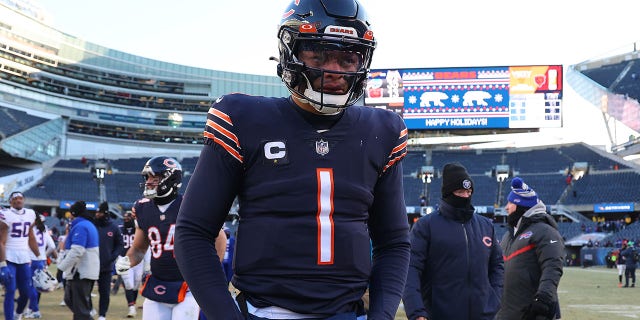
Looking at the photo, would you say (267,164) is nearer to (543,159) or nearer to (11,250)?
(11,250)

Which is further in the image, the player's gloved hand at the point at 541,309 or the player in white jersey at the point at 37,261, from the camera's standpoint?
the player in white jersey at the point at 37,261

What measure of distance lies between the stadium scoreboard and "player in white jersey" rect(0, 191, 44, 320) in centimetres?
3259

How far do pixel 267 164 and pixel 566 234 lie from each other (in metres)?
42.4

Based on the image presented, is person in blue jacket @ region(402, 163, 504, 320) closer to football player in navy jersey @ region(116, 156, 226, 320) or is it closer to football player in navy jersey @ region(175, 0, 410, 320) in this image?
football player in navy jersey @ region(116, 156, 226, 320)

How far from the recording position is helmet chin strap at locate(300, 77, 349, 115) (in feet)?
6.87

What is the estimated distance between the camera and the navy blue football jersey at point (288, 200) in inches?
79.7

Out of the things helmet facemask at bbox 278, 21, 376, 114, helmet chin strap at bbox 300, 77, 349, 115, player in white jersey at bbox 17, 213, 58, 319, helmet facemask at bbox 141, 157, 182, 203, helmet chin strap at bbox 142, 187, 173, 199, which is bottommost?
player in white jersey at bbox 17, 213, 58, 319

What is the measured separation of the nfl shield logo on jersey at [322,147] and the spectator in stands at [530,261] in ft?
11.8

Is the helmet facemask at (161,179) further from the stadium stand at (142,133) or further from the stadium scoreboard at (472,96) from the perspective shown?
the stadium scoreboard at (472,96)

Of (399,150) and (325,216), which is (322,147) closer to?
(325,216)

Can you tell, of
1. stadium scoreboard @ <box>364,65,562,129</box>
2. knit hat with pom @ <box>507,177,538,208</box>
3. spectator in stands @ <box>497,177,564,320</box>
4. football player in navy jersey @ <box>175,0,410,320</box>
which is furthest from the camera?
stadium scoreboard @ <box>364,65,562,129</box>

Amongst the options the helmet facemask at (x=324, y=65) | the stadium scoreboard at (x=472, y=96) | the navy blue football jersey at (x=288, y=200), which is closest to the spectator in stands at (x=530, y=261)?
the navy blue football jersey at (x=288, y=200)

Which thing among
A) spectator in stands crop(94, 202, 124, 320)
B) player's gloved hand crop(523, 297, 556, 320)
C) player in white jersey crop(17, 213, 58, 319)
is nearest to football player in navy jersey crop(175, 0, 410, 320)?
player's gloved hand crop(523, 297, 556, 320)

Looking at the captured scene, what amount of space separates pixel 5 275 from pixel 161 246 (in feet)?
14.1
